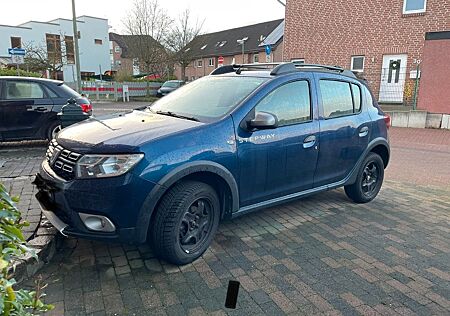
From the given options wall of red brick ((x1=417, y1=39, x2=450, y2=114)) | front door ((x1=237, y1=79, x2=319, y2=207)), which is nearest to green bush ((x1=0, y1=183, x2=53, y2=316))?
front door ((x1=237, y1=79, x2=319, y2=207))

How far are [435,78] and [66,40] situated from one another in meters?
37.8

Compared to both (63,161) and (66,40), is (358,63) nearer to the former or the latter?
(63,161)

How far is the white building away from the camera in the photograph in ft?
123

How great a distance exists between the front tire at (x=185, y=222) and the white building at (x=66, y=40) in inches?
1363

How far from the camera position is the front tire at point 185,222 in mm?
2953

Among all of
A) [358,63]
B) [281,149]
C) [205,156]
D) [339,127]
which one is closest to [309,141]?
[281,149]

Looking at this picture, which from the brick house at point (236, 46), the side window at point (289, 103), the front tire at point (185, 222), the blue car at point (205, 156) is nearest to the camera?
the blue car at point (205, 156)

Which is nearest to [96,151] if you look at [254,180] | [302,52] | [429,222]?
[254,180]

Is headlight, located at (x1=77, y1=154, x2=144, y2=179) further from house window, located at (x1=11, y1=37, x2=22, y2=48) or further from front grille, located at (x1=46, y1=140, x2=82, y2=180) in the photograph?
house window, located at (x1=11, y1=37, x2=22, y2=48)

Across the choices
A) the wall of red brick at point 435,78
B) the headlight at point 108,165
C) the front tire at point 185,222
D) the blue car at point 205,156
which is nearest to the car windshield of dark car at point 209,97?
the blue car at point 205,156

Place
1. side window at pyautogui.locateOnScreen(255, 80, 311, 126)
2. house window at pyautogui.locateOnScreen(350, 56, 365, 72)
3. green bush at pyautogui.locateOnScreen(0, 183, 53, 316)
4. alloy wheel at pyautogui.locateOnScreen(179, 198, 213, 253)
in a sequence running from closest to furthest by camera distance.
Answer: green bush at pyautogui.locateOnScreen(0, 183, 53, 316), alloy wheel at pyautogui.locateOnScreen(179, 198, 213, 253), side window at pyautogui.locateOnScreen(255, 80, 311, 126), house window at pyautogui.locateOnScreen(350, 56, 365, 72)

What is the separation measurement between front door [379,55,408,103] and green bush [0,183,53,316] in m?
16.6

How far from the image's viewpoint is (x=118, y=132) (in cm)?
307

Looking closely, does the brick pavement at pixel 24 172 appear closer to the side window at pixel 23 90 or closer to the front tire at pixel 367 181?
the side window at pixel 23 90
